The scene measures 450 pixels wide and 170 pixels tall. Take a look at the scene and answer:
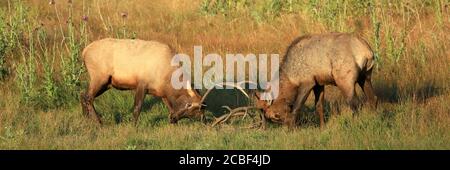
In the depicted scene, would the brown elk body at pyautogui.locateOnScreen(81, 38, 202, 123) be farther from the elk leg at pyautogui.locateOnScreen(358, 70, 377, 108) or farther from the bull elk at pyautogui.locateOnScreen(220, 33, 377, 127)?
the elk leg at pyautogui.locateOnScreen(358, 70, 377, 108)

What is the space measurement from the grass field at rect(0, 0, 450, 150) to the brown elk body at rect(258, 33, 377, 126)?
294 mm

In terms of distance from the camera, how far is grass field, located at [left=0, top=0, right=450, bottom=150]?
8703 mm

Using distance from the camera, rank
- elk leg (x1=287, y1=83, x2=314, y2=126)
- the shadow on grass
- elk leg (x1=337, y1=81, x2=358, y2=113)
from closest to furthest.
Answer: elk leg (x1=337, y1=81, x2=358, y2=113) → elk leg (x1=287, y1=83, x2=314, y2=126) → the shadow on grass

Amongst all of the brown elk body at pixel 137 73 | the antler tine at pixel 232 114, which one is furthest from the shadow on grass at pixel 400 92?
the brown elk body at pixel 137 73

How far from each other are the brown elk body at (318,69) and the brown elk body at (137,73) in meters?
1.22

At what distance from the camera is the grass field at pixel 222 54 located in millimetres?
8703

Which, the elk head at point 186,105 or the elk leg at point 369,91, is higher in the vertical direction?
the elk leg at point 369,91

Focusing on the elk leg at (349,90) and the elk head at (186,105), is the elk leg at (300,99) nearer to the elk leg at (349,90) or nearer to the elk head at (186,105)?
the elk leg at (349,90)

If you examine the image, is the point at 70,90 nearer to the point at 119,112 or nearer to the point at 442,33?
the point at 119,112


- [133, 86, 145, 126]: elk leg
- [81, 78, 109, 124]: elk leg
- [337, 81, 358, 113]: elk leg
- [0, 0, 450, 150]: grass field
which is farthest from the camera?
[81, 78, 109, 124]: elk leg

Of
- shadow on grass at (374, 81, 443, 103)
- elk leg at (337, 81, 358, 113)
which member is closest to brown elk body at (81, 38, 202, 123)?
elk leg at (337, 81, 358, 113)

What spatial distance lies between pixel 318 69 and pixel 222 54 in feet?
14.1

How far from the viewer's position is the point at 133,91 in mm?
11617

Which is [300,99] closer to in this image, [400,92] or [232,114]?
[232,114]
